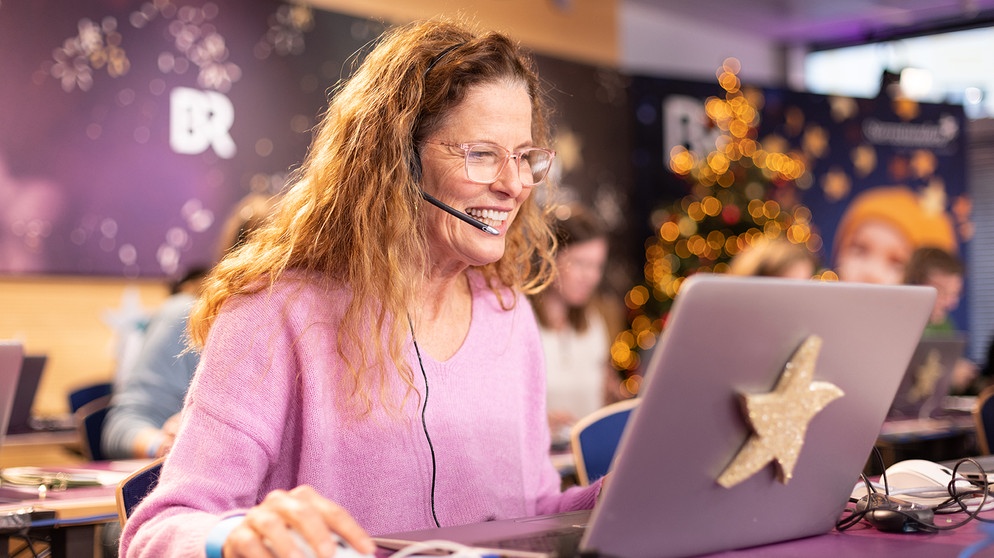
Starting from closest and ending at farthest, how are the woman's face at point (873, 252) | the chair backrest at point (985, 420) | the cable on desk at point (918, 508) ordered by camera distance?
1. the cable on desk at point (918, 508)
2. the chair backrest at point (985, 420)
3. the woman's face at point (873, 252)

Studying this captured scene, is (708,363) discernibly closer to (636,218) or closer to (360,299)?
(360,299)

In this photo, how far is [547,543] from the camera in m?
1.08

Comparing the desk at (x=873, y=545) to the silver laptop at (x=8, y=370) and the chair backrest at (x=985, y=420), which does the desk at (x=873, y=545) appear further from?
the chair backrest at (x=985, y=420)

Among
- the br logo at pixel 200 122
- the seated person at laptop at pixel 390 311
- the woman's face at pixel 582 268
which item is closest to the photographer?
the seated person at laptop at pixel 390 311

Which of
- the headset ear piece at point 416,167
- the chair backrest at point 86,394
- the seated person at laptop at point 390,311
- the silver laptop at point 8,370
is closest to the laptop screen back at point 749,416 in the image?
the seated person at laptop at point 390,311

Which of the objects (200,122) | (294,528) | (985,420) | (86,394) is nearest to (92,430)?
(86,394)

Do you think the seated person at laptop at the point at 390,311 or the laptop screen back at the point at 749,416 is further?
the seated person at laptop at the point at 390,311

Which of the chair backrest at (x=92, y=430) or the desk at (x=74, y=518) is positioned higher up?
the desk at (x=74, y=518)

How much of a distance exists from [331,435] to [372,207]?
328 mm

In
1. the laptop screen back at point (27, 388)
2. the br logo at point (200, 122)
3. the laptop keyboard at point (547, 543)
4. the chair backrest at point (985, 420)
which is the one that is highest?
the br logo at point (200, 122)

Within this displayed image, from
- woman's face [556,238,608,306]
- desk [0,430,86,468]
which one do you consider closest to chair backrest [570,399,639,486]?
→ woman's face [556,238,608,306]

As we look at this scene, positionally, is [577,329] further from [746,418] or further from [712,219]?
[746,418]

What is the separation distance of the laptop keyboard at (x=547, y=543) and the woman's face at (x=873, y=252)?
706 cm

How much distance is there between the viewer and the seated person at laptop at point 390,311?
1.41m
